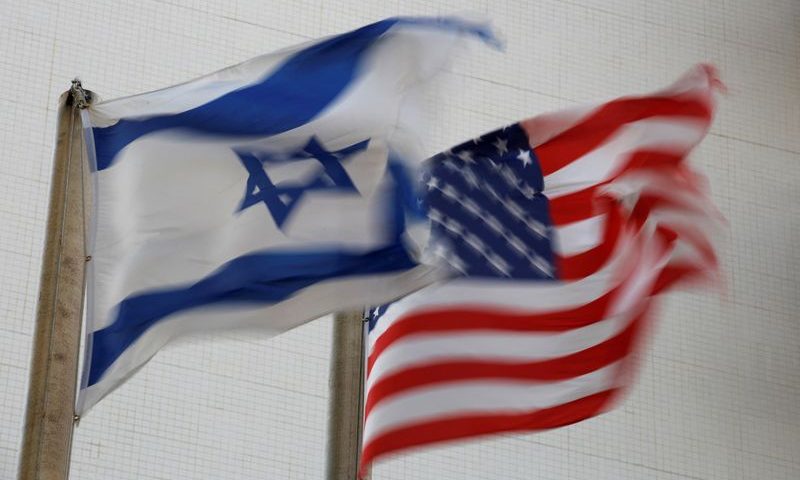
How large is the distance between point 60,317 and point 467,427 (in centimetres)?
179

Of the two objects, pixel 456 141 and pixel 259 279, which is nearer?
pixel 259 279

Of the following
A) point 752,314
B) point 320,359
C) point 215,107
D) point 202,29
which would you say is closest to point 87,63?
point 202,29

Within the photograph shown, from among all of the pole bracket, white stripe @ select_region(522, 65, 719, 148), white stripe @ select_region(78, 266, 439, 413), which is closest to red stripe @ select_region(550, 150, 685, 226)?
white stripe @ select_region(522, 65, 719, 148)

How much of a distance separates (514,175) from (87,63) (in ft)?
12.3

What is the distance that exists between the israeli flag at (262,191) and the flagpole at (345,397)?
208mm

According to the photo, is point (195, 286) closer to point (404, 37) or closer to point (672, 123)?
point (404, 37)

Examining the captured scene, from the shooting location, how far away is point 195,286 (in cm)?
688

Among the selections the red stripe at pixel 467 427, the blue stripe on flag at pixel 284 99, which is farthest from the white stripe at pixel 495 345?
the blue stripe on flag at pixel 284 99

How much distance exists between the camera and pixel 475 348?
7.47 m

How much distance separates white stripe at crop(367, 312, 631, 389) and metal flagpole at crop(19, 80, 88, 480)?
56.1 inches

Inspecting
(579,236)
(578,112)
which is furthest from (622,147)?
(579,236)

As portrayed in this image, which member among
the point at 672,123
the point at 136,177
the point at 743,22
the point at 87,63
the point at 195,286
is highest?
the point at 743,22

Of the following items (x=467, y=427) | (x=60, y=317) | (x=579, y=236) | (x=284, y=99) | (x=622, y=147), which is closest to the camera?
(x=60, y=317)

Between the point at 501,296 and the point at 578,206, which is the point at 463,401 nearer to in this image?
the point at 501,296
